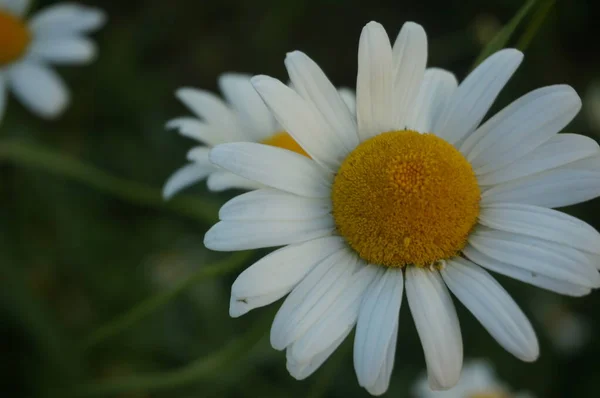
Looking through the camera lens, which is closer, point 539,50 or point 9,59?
point 9,59

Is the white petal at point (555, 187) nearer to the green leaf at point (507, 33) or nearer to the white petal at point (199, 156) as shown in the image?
the green leaf at point (507, 33)

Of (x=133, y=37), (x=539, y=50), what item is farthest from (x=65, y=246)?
(x=539, y=50)

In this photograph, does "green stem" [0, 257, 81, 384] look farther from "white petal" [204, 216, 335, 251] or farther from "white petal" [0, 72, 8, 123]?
"white petal" [204, 216, 335, 251]

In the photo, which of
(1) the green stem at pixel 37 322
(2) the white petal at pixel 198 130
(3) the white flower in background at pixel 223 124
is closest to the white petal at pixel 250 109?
(3) the white flower in background at pixel 223 124

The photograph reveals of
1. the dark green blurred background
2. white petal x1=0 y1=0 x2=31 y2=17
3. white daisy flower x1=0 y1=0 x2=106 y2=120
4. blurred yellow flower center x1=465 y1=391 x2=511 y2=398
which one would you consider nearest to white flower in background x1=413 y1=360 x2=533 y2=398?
blurred yellow flower center x1=465 y1=391 x2=511 y2=398

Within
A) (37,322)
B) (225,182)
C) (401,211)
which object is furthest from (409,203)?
(37,322)

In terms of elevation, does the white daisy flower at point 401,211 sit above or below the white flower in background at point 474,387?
above

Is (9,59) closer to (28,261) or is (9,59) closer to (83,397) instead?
(28,261)
